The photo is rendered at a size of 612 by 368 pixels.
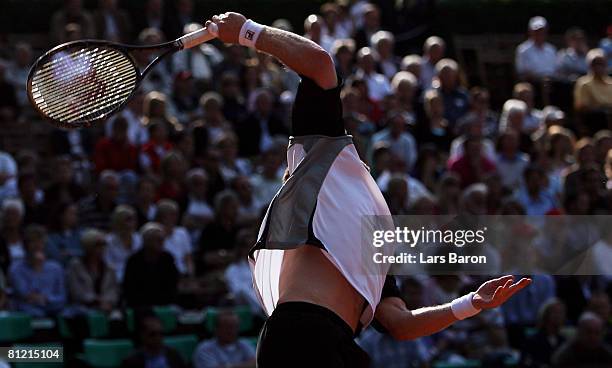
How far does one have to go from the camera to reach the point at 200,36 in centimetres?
495

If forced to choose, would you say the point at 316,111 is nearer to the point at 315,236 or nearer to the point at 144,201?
the point at 315,236

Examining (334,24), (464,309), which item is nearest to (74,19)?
(334,24)

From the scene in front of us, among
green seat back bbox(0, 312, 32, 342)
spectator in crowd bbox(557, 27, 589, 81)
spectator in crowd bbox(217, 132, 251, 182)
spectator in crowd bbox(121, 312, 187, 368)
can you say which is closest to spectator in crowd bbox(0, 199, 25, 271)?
green seat back bbox(0, 312, 32, 342)

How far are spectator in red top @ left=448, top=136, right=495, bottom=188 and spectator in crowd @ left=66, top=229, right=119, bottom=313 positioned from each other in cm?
403

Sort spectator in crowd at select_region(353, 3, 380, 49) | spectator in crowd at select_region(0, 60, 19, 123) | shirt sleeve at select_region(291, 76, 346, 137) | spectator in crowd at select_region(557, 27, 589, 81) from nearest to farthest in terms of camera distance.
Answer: shirt sleeve at select_region(291, 76, 346, 137) < spectator in crowd at select_region(0, 60, 19, 123) < spectator in crowd at select_region(353, 3, 380, 49) < spectator in crowd at select_region(557, 27, 589, 81)

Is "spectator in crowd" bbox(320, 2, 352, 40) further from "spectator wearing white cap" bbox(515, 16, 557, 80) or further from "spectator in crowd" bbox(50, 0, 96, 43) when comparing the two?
"spectator in crowd" bbox(50, 0, 96, 43)

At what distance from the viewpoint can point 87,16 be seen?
50.0 feet

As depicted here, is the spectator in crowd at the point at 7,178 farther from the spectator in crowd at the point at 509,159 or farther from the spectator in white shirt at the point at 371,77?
the spectator in crowd at the point at 509,159

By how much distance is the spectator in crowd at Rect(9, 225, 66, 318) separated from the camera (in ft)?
35.0

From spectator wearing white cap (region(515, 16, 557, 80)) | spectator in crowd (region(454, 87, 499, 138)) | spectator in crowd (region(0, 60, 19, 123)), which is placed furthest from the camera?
spectator wearing white cap (region(515, 16, 557, 80))

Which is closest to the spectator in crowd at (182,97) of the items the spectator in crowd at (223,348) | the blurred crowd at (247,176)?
the blurred crowd at (247,176)

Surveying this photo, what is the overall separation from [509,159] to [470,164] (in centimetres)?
54

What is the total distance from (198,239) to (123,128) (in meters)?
1.41

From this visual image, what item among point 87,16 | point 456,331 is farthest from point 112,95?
point 87,16
